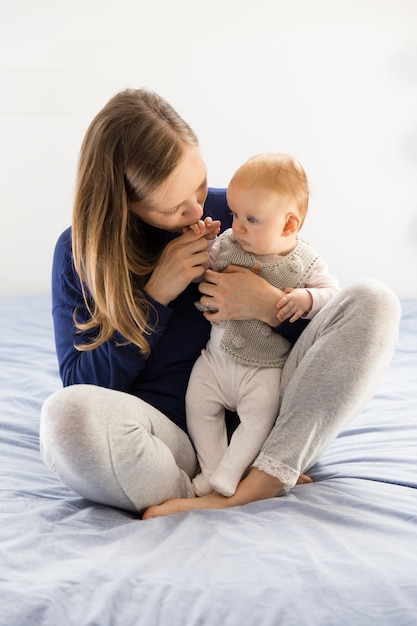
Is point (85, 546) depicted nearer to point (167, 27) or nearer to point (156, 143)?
point (156, 143)

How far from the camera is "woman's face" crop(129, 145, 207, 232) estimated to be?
1346mm

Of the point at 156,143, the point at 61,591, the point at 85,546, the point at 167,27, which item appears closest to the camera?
the point at 61,591

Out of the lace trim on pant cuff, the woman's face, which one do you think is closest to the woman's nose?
the woman's face

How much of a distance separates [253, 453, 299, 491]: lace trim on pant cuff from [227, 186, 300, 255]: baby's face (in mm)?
350

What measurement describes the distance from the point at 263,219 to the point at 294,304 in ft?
0.47

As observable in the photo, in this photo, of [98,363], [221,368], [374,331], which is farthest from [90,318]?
[374,331]

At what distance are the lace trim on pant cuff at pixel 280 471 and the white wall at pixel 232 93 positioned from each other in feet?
6.05

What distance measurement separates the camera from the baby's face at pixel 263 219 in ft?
4.41

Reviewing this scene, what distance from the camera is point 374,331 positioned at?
48.6 inches

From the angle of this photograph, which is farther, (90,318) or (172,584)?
(90,318)

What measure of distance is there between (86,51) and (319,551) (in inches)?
86.4

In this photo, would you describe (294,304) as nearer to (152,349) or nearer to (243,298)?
(243,298)

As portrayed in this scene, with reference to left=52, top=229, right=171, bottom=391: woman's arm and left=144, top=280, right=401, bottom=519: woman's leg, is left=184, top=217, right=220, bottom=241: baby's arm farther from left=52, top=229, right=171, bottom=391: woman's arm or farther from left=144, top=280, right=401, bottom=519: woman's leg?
left=144, top=280, right=401, bottom=519: woman's leg

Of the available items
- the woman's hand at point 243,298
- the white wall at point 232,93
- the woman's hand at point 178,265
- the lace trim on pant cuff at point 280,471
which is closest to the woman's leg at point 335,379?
the lace trim on pant cuff at point 280,471
